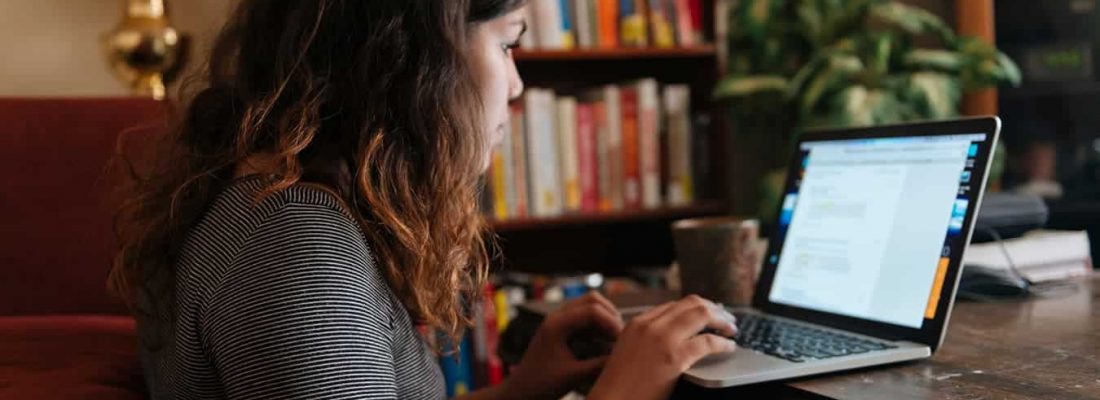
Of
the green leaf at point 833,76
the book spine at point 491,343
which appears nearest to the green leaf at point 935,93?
the green leaf at point 833,76

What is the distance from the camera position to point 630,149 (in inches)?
91.0

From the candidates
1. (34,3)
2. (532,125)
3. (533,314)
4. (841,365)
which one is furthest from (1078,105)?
(34,3)

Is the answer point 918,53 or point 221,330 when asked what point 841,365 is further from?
point 918,53

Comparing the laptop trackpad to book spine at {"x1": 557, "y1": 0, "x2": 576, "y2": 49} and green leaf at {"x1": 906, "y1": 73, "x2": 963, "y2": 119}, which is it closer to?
green leaf at {"x1": 906, "y1": 73, "x2": 963, "y2": 119}

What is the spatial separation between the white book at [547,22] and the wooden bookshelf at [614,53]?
0.02 meters

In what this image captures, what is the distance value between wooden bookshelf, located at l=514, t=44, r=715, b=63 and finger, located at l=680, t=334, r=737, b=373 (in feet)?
4.29

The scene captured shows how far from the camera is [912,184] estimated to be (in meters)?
1.06

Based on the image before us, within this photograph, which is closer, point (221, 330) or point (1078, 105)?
point (221, 330)

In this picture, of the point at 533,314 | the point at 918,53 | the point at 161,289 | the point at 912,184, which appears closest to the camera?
the point at 161,289

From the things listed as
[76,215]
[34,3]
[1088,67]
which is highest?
[34,3]

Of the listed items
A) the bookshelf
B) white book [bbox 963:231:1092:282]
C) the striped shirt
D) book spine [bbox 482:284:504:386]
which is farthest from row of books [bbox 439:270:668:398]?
the striped shirt

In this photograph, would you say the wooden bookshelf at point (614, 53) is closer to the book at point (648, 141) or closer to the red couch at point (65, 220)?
the book at point (648, 141)

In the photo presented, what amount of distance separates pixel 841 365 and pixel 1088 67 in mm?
1326

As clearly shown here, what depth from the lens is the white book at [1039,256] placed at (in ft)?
4.33
